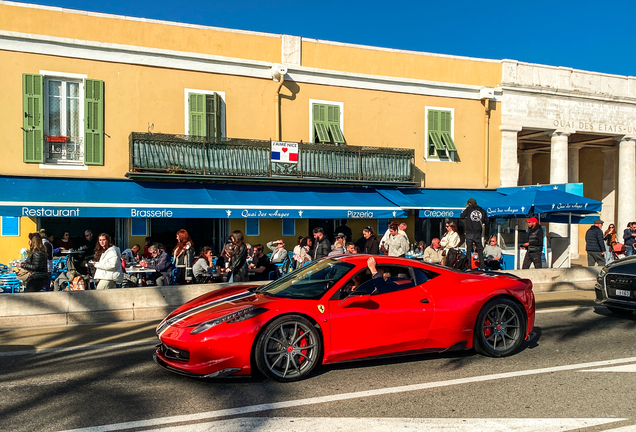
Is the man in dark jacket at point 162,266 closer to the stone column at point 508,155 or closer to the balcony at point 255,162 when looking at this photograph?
the balcony at point 255,162

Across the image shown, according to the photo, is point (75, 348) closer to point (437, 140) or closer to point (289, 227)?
point (289, 227)

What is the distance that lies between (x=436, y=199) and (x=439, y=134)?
2.78 m

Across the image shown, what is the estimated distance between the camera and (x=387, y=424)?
4.51 metres

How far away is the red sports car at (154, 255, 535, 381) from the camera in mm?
5555

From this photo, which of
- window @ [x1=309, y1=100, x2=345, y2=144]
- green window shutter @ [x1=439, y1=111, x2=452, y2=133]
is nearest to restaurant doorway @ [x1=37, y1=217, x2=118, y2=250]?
window @ [x1=309, y1=100, x2=345, y2=144]

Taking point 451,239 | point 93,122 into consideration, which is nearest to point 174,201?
point 93,122

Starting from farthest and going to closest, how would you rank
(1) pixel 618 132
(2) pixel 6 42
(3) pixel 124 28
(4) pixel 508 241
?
(1) pixel 618 132, (4) pixel 508 241, (3) pixel 124 28, (2) pixel 6 42

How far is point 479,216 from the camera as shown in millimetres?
12852

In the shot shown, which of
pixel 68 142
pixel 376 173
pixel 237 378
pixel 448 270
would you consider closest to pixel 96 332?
pixel 237 378

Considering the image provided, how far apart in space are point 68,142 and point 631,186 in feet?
71.4

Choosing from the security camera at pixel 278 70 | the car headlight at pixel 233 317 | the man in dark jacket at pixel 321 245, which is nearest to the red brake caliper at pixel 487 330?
the car headlight at pixel 233 317

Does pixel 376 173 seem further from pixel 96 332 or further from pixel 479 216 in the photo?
pixel 96 332

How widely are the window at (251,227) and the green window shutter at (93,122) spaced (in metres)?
A: 4.67

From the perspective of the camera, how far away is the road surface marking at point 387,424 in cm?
439
